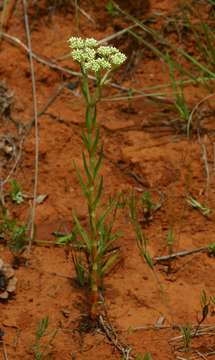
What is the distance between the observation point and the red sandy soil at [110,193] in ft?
10.2

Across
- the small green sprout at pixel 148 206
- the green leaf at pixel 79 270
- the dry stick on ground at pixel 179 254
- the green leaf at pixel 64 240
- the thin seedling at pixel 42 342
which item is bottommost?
the thin seedling at pixel 42 342

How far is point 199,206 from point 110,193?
46 cm

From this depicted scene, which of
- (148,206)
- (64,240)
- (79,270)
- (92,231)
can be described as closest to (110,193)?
(148,206)

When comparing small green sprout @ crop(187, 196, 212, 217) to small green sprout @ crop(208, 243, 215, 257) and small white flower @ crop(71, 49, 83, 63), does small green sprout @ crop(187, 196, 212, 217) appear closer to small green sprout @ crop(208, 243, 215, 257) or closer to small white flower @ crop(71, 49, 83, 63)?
small green sprout @ crop(208, 243, 215, 257)

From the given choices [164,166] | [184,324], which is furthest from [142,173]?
[184,324]

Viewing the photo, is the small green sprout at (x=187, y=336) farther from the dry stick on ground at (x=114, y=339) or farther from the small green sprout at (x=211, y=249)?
the small green sprout at (x=211, y=249)

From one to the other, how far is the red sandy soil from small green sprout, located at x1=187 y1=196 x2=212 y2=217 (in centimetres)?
3

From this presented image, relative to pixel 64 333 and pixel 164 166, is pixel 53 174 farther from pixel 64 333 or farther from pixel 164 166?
pixel 64 333

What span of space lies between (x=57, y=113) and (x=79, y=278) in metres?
1.29

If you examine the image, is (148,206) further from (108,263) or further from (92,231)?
(92,231)

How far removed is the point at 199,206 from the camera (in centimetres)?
365

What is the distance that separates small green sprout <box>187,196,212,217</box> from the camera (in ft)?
11.9

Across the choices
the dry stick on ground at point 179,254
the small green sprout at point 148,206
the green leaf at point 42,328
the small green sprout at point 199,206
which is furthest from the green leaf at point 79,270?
the small green sprout at point 199,206

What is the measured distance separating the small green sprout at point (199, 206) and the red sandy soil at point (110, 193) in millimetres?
28
